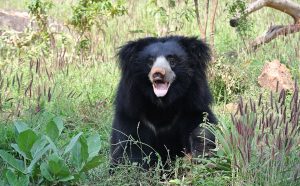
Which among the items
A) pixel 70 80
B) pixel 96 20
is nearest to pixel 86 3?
pixel 96 20

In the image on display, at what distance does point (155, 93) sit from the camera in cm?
522

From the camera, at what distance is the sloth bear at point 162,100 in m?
5.23

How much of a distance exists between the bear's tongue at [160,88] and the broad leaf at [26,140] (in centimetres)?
112

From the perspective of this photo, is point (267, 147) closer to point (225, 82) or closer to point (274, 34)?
point (225, 82)

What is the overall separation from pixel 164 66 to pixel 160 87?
0.48 ft

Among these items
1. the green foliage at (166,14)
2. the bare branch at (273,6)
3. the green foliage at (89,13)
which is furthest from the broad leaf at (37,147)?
the green foliage at (89,13)

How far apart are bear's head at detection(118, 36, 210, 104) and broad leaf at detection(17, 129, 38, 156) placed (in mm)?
1116

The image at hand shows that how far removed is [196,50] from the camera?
544cm

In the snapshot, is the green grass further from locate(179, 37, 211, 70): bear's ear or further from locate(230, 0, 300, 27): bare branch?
locate(179, 37, 211, 70): bear's ear

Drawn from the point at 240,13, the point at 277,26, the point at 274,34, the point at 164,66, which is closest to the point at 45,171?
the point at 164,66

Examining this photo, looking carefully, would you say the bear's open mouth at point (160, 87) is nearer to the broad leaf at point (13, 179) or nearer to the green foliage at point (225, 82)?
the broad leaf at point (13, 179)

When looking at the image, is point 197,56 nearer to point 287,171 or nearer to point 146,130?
point 146,130

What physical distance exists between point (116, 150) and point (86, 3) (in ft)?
13.9

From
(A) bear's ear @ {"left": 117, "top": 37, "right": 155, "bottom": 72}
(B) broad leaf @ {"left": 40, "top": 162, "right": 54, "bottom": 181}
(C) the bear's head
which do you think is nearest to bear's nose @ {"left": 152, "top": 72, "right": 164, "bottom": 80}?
(C) the bear's head
